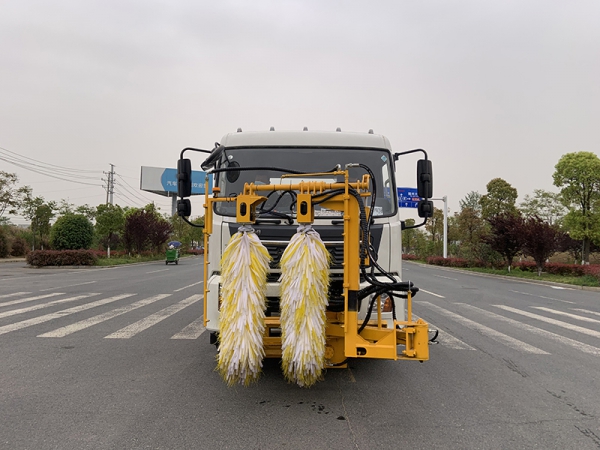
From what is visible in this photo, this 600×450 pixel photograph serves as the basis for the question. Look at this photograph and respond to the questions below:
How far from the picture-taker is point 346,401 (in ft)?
13.5

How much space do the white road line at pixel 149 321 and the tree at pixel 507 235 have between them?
2013 cm

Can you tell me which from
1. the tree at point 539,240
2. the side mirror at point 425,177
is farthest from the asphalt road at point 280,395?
the tree at point 539,240

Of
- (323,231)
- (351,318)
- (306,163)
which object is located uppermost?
(306,163)

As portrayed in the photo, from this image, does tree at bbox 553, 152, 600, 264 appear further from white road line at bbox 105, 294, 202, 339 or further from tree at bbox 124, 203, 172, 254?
tree at bbox 124, 203, 172, 254

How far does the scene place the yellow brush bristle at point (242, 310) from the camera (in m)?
3.58

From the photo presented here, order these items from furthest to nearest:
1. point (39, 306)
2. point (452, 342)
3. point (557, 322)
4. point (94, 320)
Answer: point (39, 306), point (557, 322), point (94, 320), point (452, 342)

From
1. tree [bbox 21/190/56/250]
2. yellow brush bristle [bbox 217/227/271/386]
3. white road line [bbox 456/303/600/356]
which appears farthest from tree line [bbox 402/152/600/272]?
tree [bbox 21/190/56/250]

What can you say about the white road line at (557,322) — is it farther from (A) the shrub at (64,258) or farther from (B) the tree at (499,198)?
(B) the tree at (499,198)

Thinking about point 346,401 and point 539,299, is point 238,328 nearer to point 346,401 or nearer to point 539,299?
point 346,401

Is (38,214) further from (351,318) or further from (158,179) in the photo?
(351,318)

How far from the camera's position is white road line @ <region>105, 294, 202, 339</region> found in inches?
274

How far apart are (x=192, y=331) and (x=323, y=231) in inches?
157

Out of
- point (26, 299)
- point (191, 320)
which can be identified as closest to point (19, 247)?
point (26, 299)

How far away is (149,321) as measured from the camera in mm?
8109
